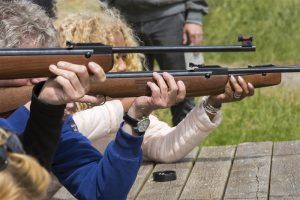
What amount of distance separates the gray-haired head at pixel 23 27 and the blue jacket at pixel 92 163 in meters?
0.28

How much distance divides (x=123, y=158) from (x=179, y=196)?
748mm

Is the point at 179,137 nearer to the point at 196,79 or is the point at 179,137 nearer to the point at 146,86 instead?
the point at 196,79

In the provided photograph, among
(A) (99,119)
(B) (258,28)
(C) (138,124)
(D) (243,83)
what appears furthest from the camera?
(B) (258,28)

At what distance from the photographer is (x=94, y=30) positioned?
173 inches

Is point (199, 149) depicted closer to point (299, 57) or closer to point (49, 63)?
point (49, 63)

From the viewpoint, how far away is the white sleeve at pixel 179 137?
4.10 meters

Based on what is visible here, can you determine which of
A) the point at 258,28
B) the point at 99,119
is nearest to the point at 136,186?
the point at 99,119

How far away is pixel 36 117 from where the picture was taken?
2.68m

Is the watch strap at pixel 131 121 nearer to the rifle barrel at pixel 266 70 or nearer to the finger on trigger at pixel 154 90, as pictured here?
the finger on trigger at pixel 154 90

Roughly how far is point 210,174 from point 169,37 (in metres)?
2.19

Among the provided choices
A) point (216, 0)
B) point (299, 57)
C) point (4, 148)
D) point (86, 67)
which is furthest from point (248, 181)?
point (216, 0)

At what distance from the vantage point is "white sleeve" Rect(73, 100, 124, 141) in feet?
12.6

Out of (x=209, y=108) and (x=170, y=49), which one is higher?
(x=170, y=49)

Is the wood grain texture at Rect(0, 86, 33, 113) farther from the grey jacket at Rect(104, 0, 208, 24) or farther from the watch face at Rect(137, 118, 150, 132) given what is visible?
the grey jacket at Rect(104, 0, 208, 24)
